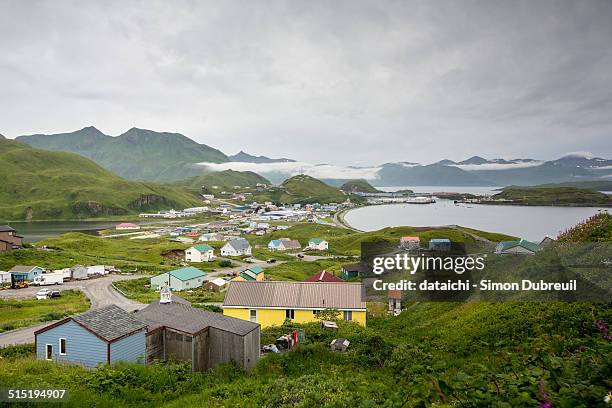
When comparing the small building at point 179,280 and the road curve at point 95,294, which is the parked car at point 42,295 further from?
the small building at point 179,280

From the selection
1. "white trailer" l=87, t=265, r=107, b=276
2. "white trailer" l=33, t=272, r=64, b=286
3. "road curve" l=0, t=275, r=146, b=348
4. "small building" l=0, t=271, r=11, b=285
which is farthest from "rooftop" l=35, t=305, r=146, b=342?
"small building" l=0, t=271, r=11, b=285

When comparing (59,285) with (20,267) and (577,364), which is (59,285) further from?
(577,364)

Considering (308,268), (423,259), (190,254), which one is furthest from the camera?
(190,254)

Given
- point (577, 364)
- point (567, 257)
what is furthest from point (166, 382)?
point (567, 257)

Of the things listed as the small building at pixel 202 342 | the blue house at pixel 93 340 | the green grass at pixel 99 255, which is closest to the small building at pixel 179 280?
the green grass at pixel 99 255

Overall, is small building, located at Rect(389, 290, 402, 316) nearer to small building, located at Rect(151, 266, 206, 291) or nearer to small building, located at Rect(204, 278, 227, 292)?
small building, located at Rect(204, 278, 227, 292)

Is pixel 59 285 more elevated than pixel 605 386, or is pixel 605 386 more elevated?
pixel 605 386
